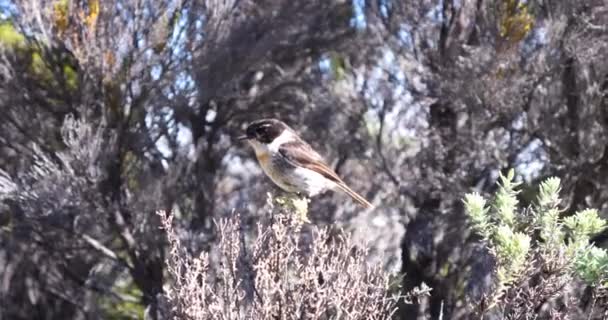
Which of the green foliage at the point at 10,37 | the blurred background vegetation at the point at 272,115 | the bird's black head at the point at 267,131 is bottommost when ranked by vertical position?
the bird's black head at the point at 267,131

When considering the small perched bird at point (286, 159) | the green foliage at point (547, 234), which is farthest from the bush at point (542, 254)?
the small perched bird at point (286, 159)

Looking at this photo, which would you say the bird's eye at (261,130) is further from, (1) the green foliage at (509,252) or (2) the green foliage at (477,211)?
(1) the green foliage at (509,252)

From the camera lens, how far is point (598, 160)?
725cm

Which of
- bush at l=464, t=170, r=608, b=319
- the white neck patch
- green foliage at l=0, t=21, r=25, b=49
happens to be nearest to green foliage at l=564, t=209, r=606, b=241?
bush at l=464, t=170, r=608, b=319

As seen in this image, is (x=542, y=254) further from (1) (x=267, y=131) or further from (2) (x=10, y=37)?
(2) (x=10, y=37)

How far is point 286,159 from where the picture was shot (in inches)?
235

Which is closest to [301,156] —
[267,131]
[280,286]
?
[267,131]

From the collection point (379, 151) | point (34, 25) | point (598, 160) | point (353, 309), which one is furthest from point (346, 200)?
point (353, 309)

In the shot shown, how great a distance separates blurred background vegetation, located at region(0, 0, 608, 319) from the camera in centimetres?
718

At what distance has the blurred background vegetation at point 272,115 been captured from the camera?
283 inches

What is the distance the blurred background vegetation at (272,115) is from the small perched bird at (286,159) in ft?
3.48

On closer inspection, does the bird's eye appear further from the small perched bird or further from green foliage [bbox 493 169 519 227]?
green foliage [bbox 493 169 519 227]

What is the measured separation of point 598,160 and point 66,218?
15.0ft

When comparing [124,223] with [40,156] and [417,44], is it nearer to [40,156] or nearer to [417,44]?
[40,156]
